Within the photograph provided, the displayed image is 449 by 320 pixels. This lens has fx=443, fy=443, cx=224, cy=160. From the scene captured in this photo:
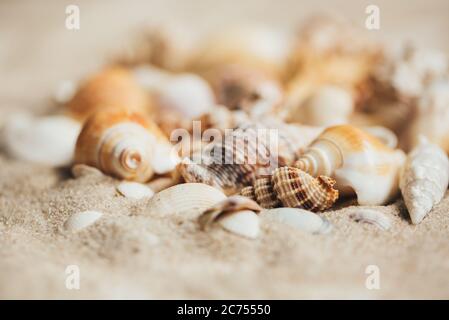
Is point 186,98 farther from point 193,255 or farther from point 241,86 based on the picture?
point 193,255

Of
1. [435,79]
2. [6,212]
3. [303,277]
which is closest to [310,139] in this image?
[303,277]

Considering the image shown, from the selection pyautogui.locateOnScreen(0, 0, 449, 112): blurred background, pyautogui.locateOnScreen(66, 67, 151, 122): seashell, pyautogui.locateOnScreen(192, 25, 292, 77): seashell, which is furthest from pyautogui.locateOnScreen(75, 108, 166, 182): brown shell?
pyautogui.locateOnScreen(0, 0, 449, 112): blurred background

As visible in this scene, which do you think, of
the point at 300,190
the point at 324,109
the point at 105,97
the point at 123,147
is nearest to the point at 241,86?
the point at 324,109

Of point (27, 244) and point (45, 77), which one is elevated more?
point (45, 77)

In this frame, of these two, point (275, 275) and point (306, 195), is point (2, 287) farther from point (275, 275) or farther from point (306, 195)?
point (306, 195)

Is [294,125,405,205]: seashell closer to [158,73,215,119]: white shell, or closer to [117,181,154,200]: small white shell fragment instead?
[117,181,154,200]: small white shell fragment

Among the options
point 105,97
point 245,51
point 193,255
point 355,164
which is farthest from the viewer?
point 245,51
